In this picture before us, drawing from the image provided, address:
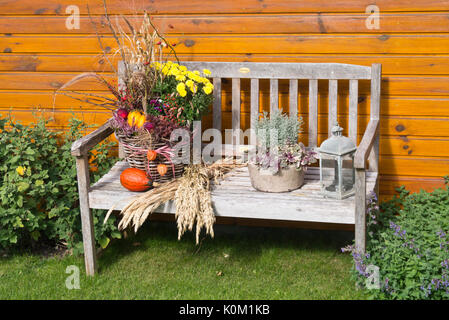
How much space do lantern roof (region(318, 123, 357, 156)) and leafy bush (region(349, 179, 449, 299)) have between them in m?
0.32

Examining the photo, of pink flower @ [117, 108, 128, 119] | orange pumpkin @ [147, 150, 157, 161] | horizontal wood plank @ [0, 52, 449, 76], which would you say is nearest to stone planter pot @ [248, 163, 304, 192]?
orange pumpkin @ [147, 150, 157, 161]

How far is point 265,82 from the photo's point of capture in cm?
401

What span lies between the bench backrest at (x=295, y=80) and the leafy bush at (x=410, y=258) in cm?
68

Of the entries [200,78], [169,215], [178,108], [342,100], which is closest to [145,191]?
[178,108]

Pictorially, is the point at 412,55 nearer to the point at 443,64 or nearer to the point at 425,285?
the point at 443,64

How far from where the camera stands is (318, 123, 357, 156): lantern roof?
3164mm

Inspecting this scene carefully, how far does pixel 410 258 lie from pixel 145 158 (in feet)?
5.07

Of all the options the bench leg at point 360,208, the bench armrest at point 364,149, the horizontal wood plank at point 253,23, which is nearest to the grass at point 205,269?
the bench leg at point 360,208

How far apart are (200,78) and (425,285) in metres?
1.70

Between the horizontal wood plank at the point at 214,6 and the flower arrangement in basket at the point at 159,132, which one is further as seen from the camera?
the horizontal wood plank at the point at 214,6

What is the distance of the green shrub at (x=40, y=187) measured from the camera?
375cm

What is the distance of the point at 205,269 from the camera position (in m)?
3.71

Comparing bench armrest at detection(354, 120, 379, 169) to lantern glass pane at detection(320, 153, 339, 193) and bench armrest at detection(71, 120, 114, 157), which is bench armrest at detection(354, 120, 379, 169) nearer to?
lantern glass pane at detection(320, 153, 339, 193)

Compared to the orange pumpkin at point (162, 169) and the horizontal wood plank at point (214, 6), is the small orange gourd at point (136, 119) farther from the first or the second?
the horizontal wood plank at point (214, 6)
